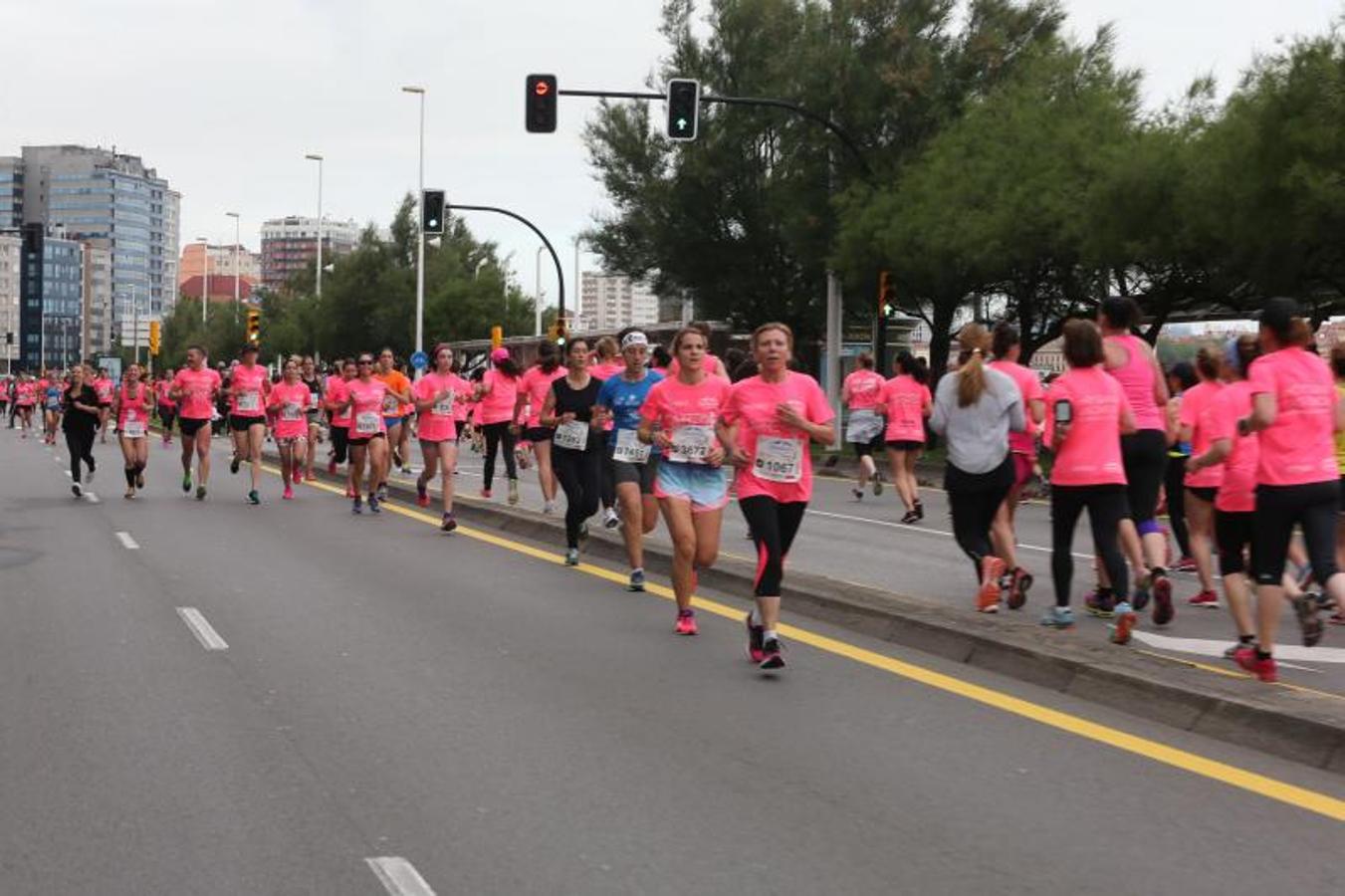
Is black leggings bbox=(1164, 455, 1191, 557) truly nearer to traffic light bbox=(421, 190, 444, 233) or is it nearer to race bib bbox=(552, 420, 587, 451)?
race bib bbox=(552, 420, 587, 451)

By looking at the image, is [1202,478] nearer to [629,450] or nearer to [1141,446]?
[1141,446]

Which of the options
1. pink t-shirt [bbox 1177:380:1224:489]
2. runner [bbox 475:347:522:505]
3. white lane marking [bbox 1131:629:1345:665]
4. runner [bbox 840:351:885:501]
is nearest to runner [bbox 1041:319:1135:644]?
white lane marking [bbox 1131:629:1345:665]

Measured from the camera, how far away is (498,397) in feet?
64.2

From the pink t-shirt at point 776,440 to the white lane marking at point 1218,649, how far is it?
212 centimetres

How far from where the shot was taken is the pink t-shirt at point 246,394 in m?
22.0

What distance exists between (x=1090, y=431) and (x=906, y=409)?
9777 mm

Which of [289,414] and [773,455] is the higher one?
[773,455]

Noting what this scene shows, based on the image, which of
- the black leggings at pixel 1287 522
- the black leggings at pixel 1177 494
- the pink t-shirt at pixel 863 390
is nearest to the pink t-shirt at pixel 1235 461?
the black leggings at pixel 1287 522

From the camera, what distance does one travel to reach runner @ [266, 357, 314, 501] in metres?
22.0

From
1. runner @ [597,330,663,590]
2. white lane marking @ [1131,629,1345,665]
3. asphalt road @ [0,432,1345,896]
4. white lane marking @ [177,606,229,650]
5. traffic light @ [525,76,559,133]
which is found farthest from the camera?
traffic light @ [525,76,559,133]

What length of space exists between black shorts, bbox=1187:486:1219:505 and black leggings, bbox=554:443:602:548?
4724 millimetres

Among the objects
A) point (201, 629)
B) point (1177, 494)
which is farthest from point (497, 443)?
point (201, 629)

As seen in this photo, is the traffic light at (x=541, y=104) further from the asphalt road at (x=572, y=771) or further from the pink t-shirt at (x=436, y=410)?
the asphalt road at (x=572, y=771)

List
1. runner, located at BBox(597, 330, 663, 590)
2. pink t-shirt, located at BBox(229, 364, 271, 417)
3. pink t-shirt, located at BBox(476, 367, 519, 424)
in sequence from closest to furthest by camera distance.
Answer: runner, located at BBox(597, 330, 663, 590)
pink t-shirt, located at BBox(476, 367, 519, 424)
pink t-shirt, located at BBox(229, 364, 271, 417)
